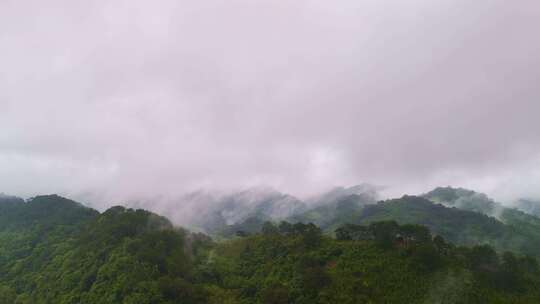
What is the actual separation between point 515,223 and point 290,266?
164 m

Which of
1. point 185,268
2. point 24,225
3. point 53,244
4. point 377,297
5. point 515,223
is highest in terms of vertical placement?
point 515,223

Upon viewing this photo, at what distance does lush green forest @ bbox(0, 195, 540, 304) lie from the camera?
58031mm

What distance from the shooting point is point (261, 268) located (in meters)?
73.3

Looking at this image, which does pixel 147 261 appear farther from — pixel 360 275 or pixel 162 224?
pixel 360 275

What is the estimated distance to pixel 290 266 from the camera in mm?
69500

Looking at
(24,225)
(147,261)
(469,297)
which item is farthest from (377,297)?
(24,225)

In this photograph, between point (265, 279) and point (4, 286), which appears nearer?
point (265, 279)

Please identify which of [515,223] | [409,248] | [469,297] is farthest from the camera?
[515,223]

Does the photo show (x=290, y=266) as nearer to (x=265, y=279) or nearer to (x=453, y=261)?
(x=265, y=279)

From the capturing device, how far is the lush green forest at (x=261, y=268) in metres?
58.0

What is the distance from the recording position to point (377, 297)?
180ft

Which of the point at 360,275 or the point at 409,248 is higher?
the point at 409,248

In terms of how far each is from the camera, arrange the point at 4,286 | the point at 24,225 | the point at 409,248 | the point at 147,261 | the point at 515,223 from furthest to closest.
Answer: the point at 515,223
the point at 24,225
the point at 4,286
the point at 147,261
the point at 409,248

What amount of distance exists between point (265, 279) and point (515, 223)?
16819cm
